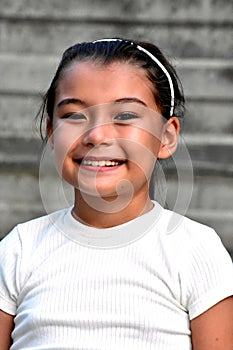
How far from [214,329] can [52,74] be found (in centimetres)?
207

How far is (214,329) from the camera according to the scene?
1.71m

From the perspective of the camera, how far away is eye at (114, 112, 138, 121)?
177 centimetres

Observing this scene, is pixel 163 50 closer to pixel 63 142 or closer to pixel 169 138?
pixel 169 138

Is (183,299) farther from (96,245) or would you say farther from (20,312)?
(20,312)

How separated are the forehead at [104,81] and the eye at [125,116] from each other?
0.04 meters

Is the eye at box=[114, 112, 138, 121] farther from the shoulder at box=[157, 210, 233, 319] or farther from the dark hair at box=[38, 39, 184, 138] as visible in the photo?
the shoulder at box=[157, 210, 233, 319]

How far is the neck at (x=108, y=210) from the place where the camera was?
6.09 feet

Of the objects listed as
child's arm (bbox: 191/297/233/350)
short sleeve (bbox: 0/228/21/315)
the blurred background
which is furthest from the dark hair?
the blurred background

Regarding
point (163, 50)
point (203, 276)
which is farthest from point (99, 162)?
point (163, 50)

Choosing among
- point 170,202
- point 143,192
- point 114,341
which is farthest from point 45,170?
point 114,341

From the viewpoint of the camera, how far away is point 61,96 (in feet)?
6.06

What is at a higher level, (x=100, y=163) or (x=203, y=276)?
(x=100, y=163)

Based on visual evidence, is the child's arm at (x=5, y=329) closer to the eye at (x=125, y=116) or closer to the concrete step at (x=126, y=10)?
the eye at (x=125, y=116)

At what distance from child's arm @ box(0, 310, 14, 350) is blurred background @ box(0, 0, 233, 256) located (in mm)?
1613
